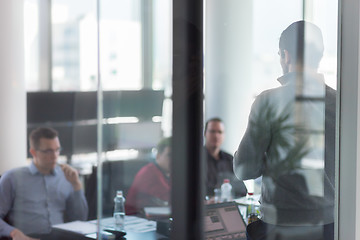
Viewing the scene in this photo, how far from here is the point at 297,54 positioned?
2.82 m

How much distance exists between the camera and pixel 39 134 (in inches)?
83.8

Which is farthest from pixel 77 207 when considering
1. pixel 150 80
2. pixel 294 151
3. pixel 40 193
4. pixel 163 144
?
pixel 294 151

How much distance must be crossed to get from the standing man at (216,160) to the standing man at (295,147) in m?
0.06

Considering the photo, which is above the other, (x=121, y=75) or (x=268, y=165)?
(x=121, y=75)

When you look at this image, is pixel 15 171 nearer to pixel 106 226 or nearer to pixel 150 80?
pixel 106 226

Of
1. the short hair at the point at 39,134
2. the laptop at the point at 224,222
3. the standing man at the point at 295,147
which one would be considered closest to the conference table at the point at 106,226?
the laptop at the point at 224,222

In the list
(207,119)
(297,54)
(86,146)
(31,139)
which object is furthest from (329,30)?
(31,139)

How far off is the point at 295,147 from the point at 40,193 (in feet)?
4.16

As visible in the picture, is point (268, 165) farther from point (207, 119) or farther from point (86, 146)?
point (86, 146)

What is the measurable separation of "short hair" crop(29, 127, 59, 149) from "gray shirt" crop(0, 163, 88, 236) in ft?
0.25

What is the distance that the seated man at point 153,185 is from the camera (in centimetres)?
237

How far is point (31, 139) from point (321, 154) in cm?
144

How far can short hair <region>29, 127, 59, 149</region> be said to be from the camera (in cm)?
212

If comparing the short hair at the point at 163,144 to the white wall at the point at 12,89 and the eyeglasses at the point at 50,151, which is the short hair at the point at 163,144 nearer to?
the eyeglasses at the point at 50,151
